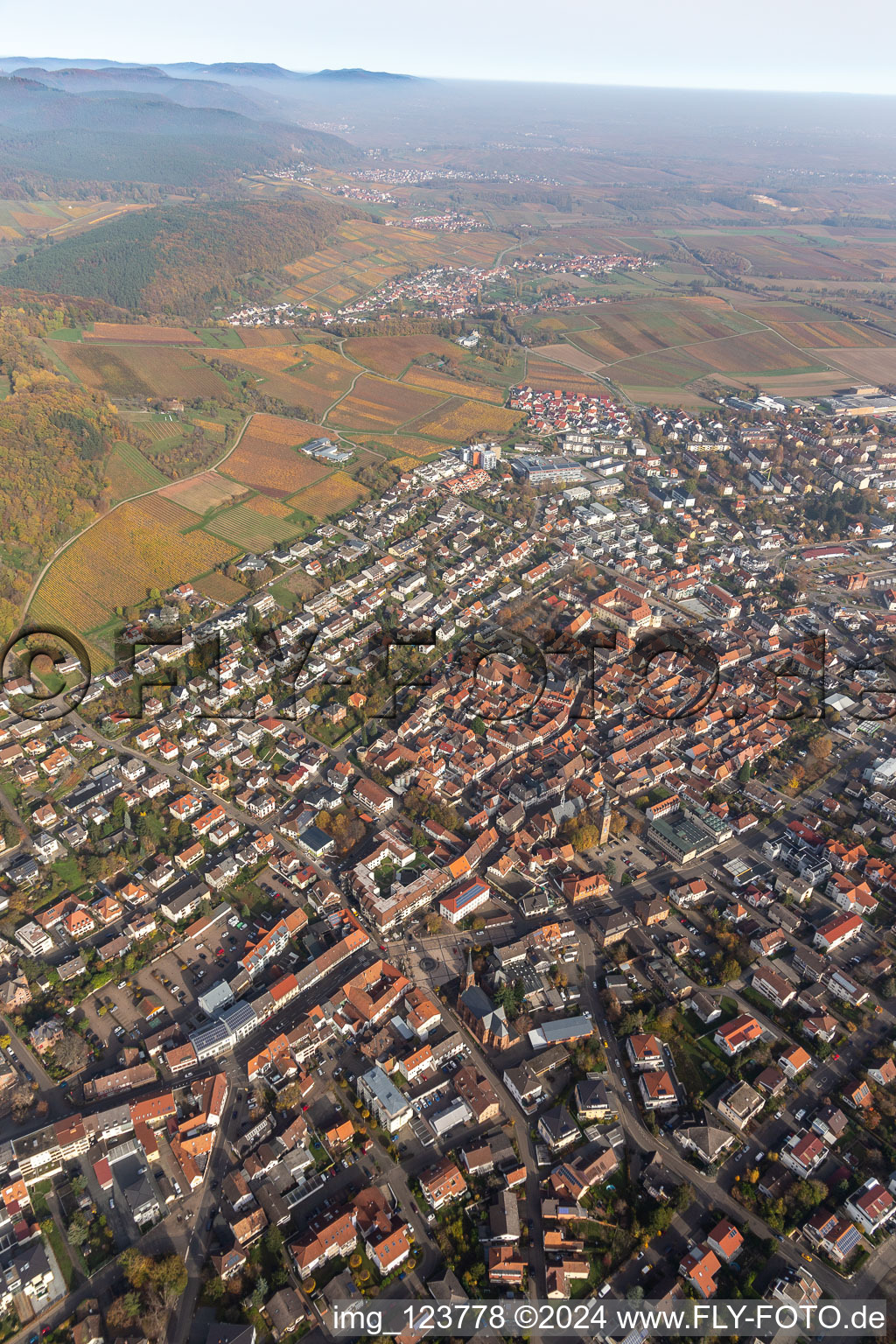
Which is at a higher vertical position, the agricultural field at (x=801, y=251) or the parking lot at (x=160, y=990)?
the agricultural field at (x=801, y=251)

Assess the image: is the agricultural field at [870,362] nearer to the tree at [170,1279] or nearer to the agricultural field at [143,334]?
the agricultural field at [143,334]

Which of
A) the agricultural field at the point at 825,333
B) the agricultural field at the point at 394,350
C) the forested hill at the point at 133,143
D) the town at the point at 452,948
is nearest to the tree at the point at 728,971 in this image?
the town at the point at 452,948

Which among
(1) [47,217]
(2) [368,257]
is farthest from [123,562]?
(1) [47,217]

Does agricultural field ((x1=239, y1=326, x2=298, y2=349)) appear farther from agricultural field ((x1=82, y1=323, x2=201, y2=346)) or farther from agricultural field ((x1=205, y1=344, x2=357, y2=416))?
agricultural field ((x1=82, y1=323, x2=201, y2=346))

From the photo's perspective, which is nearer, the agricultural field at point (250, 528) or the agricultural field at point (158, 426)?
the agricultural field at point (250, 528)

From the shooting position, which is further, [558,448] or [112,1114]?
[558,448]

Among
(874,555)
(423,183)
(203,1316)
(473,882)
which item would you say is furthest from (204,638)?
(423,183)

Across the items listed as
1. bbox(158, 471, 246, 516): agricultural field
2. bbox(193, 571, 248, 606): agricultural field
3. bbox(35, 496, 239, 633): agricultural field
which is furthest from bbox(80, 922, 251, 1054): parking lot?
bbox(158, 471, 246, 516): agricultural field

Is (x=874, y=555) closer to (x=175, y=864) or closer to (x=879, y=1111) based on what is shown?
(x=879, y=1111)
